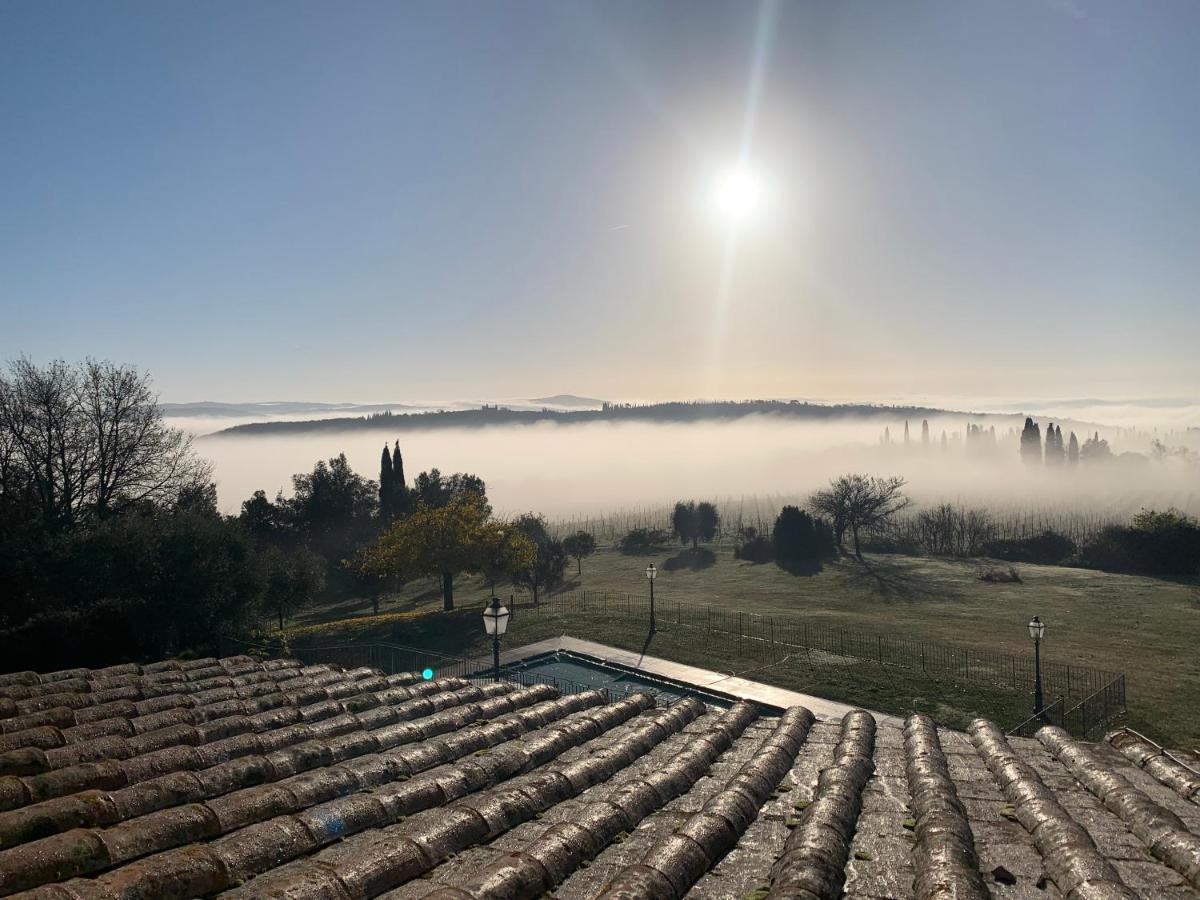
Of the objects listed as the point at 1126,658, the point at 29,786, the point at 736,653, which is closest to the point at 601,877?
the point at 29,786

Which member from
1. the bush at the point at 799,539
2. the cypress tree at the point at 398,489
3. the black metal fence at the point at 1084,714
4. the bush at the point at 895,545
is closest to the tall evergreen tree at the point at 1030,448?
the bush at the point at 895,545

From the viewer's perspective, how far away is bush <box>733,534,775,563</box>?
212 feet

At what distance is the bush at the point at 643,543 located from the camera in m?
74.8

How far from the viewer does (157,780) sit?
7.12 metres

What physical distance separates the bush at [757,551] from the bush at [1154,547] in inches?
1014

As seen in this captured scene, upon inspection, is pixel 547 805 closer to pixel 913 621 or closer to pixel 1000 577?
pixel 913 621

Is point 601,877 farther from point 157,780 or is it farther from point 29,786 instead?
point 29,786

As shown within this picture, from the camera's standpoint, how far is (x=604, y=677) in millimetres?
25844

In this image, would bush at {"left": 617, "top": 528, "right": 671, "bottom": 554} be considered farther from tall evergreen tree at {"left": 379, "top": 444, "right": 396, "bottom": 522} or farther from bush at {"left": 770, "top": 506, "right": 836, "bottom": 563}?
tall evergreen tree at {"left": 379, "top": 444, "right": 396, "bottom": 522}

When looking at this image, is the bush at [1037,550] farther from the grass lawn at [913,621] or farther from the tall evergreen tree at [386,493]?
the tall evergreen tree at [386,493]

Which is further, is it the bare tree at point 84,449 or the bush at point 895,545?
the bush at point 895,545

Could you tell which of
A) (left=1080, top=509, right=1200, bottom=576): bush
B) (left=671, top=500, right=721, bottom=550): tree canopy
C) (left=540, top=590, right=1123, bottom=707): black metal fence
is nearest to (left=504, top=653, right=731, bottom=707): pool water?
(left=540, top=590, right=1123, bottom=707): black metal fence

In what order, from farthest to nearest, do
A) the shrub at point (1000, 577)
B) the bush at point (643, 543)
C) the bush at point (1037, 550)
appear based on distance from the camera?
the bush at point (643, 543) < the bush at point (1037, 550) < the shrub at point (1000, 577)

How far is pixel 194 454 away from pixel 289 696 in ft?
114
